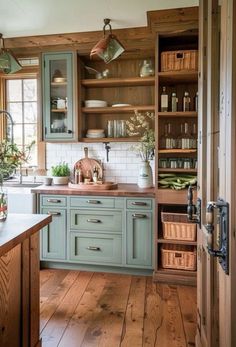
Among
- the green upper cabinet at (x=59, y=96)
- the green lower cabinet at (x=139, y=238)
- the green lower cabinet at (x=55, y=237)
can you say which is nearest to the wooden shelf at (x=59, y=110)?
the green upper cabinet at (x=59, y=96)

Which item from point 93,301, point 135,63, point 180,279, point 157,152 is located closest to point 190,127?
point 157,152

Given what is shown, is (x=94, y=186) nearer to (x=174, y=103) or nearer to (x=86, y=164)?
(x=86, y=164)

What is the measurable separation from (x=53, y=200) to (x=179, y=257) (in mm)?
1436

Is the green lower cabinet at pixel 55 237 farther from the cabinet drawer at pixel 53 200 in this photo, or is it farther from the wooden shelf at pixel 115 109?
the wooden shelf at pixel 115 109

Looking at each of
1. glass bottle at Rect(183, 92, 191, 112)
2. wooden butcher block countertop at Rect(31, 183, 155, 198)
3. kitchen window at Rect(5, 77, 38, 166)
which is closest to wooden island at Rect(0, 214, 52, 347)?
wooden butcher block countertop at Rect(31, 183, 155, 198)

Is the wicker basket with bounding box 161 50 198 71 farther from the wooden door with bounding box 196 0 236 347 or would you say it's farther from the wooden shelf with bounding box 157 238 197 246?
the wooden shelf with bounding box 157 238 197 246

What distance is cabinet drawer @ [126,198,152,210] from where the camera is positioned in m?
3.00

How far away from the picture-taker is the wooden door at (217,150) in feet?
3.02

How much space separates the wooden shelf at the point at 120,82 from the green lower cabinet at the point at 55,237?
57.2 inches

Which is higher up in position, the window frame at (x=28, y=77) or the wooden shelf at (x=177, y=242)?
the window frame at (x=28, y=77)

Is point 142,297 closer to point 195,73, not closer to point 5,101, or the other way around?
point 195,73

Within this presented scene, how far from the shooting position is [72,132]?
3.32m

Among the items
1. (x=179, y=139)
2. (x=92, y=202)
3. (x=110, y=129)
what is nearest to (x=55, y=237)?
(x=92, y=202)

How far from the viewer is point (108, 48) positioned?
267 centimetres
